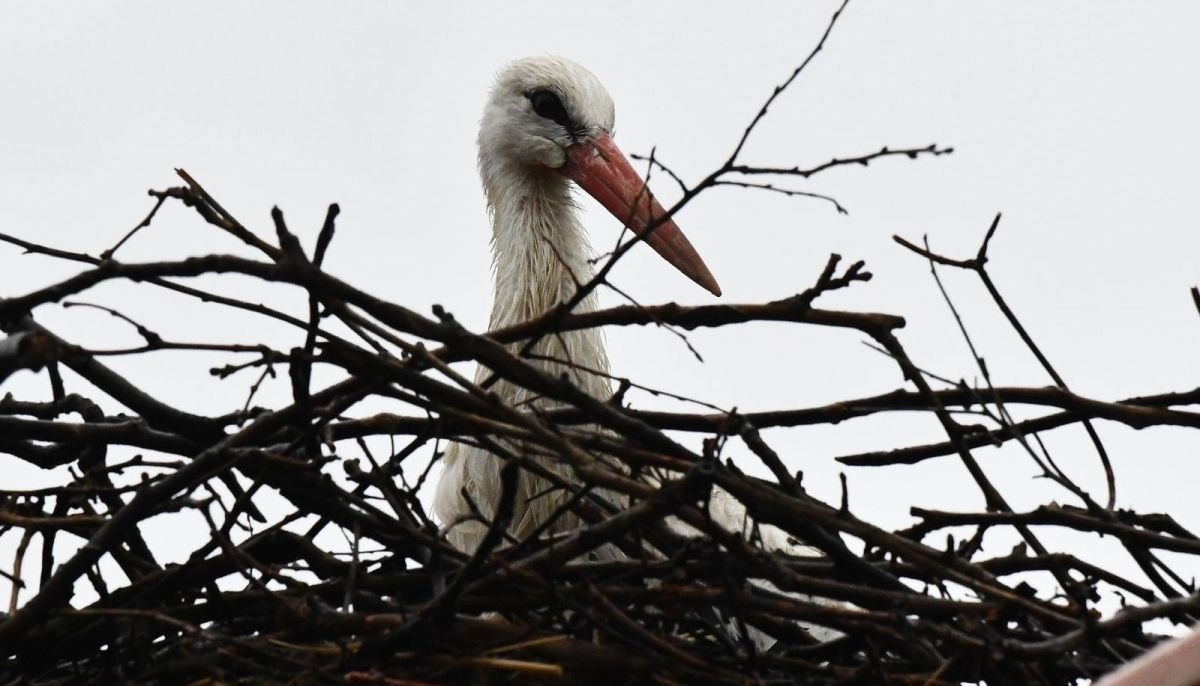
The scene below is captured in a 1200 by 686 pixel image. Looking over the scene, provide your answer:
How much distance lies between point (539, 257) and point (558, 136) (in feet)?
0.89

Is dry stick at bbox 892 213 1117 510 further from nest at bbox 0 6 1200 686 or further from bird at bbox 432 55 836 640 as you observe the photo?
bird at bbox 432 55 836 640

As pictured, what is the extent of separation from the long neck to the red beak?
6 centimetres

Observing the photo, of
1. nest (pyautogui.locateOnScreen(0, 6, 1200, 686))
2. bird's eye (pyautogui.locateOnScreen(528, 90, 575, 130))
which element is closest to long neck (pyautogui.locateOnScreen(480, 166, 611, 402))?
bird's eye (pyautogui.locateOnScreen(528, 90, 575, 130))

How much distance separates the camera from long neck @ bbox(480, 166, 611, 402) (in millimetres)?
2994

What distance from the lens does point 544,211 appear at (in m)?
3.20

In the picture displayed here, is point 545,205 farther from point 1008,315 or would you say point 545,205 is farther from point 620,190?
point 1008,315

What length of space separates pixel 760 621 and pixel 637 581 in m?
0.15

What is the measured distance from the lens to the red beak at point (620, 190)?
3.07m

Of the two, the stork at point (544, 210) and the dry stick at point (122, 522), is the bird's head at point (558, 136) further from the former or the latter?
the dry stick at point (122, 522)

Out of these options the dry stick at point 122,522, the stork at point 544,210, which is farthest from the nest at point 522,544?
the stork at point 544,210

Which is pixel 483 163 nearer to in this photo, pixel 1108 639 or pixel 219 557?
pixel 219 557

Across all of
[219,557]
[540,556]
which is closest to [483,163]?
[219,557]

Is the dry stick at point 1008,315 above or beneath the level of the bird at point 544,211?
beneath

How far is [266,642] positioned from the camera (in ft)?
6.03
